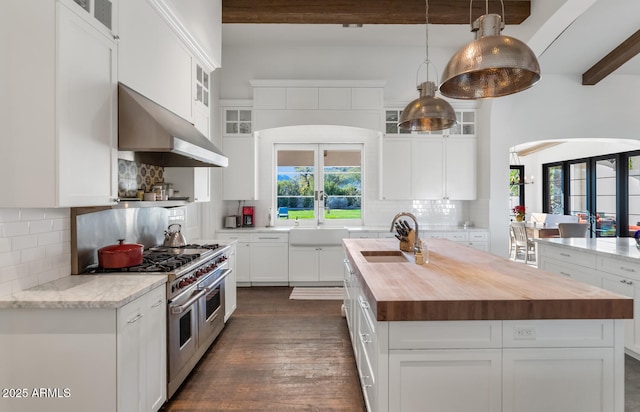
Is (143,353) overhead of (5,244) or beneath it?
beneath

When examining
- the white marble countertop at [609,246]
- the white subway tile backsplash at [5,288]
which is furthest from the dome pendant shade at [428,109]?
the white subway tile backsplash at [5,288]

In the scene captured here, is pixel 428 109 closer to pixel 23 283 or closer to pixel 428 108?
pixel 428 108

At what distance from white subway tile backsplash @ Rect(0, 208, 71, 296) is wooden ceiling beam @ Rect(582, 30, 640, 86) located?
23.2 ft

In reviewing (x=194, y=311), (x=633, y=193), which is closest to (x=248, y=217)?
(x=194, y=311)

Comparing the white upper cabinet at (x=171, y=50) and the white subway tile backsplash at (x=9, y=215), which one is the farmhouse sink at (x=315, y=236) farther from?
the white subway tile backsplash at (x=9, y=215)

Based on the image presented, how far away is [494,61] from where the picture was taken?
65.4 inches

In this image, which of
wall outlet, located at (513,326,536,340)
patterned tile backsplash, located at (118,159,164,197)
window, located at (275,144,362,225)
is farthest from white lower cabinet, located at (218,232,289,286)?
wall outlet, located at (513,326,536,340)

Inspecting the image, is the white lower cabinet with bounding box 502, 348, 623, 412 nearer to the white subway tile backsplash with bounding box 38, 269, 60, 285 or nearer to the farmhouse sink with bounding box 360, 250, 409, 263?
the farmhouse sink with bounding box 360, 250, 409, 263

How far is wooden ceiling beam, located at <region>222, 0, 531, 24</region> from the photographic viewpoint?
4250 mm

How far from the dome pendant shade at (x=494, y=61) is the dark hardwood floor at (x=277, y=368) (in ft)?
7.52

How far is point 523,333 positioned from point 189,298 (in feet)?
7.28

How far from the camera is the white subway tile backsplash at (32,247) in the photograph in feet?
6.02

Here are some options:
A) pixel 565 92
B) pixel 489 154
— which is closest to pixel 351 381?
pixel 489 154

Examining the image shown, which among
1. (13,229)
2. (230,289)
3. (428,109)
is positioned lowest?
(230,289)
